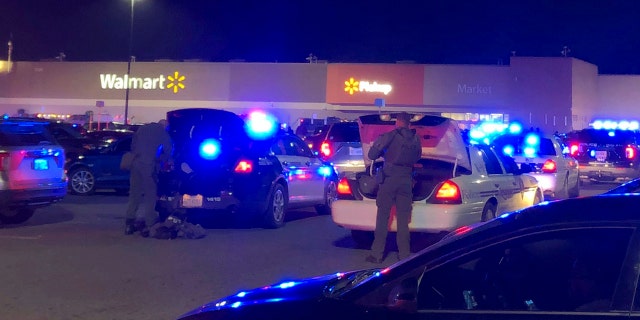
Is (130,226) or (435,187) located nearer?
(435,187)

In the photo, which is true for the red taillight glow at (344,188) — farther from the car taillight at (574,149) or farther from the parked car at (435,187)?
the car taillight at (574,149)

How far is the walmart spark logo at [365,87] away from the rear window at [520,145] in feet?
111

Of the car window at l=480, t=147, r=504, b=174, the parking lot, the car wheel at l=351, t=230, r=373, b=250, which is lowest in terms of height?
the parking lot

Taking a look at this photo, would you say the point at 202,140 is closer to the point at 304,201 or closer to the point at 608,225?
the point at 304,201

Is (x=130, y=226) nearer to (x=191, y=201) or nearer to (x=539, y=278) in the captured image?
(x=191, y=201)

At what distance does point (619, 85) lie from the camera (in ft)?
179

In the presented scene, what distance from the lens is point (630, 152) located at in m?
22.8

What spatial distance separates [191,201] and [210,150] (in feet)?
2.69

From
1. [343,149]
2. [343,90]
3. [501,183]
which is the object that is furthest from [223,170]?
[343,90]

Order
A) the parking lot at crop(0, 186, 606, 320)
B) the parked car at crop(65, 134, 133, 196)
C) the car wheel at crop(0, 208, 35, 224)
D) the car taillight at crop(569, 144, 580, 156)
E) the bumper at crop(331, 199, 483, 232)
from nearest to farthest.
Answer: the parking lot at crop(0, 186, 606, 320), the bumper at crop(331, 199, 483, 232), the car wheel at crop(0, 208, 35, 224), the parked car at crop(65, 134, 133, 196), the car taillight at crop(569, 144, 580, 156)

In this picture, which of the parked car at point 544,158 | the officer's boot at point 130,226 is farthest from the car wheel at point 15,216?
the parked car at point 544,158

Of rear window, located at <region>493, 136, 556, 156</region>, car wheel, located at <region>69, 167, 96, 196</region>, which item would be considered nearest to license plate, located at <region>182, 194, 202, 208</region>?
car wheel, located at <region>69, 167, 96, 196</region>

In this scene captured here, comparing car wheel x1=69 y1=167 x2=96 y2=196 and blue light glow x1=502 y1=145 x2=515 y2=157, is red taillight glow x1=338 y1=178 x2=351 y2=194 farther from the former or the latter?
car wheel x1=69 y1=167 x2=96 y2=196

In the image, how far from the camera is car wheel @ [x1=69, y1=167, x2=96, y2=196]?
750 inches
